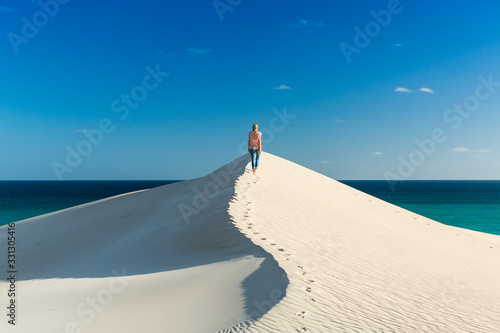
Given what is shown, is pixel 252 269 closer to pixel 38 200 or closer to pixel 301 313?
pixel 301 313

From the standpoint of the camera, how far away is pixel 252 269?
18.2 feet

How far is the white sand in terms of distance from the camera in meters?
4.49

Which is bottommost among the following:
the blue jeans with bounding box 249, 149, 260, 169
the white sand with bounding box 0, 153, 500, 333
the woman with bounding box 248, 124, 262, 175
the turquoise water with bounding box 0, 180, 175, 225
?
the turquoise water with bounding box 0, 180, 175, 225

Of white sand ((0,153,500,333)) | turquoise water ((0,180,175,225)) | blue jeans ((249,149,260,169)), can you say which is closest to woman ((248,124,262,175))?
blue jeans ((249,149,260,169))

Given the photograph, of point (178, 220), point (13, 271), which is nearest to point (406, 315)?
point (178, 220)

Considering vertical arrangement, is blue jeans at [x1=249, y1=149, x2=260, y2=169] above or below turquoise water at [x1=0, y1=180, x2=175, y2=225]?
above

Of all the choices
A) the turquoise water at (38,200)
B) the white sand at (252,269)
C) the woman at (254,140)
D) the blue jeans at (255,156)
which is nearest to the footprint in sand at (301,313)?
the white sand at (252,269)

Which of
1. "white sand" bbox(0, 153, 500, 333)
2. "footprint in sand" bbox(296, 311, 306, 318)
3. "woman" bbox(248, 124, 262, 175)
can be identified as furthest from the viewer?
"woman" bbox(248, 124, 262, 175)

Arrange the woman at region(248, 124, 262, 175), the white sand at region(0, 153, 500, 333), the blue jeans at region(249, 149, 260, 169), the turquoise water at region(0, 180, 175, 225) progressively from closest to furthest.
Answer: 1. the white sand at region(0, 153, 500, 333)
2. the woman at region(248, 124, 262, 175)
3. the blue jeans at region(249, 149, 260, 169)
4. the turquoise water at region(0, 180, 175, 225)

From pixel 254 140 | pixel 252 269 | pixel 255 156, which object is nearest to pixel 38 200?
pixel 255 156

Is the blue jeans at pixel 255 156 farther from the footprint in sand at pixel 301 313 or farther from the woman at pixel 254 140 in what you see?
the footprint in sand at pixel 301 313

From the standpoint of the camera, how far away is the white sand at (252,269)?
14.7ft

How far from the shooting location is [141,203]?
13828 mm

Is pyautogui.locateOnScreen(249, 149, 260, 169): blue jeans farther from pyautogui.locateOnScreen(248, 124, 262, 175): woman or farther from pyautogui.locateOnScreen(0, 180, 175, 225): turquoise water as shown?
pyautogui.locateOnScreen(0, 180, 175, 225): turquoise water
